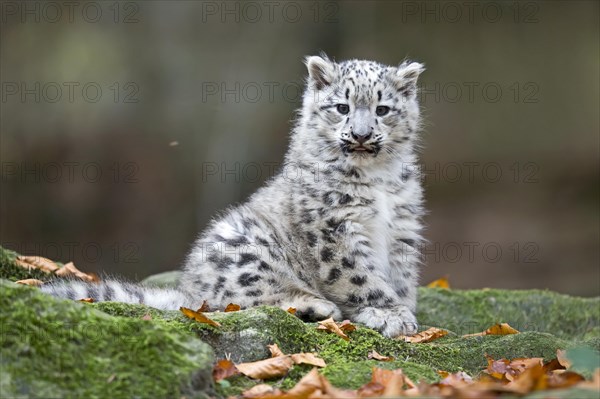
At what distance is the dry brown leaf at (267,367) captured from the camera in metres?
5.53

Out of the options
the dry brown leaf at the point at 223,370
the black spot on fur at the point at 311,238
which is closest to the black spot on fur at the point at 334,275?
the black spot on fur at the point at 311,238

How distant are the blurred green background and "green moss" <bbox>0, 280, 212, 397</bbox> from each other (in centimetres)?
1174

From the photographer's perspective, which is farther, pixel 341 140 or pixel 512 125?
pixel 512 125

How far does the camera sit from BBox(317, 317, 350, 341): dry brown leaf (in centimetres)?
672

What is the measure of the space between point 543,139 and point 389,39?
3931 mm

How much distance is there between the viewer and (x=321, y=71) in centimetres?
890

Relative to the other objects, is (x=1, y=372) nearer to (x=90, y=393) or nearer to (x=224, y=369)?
(x=90, y=393)

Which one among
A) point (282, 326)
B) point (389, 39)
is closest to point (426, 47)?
point (389, 39)

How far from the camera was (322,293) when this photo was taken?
8.07m

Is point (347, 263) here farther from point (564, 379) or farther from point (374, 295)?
point (564, 379)

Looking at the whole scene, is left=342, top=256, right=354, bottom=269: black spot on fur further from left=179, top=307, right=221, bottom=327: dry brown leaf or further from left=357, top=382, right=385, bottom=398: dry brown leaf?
left=357, top=382, right=385, bottom=398: dry brown leaf

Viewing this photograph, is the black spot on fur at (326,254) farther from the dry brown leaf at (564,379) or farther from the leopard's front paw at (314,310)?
the dry brown leaf at (564,379)

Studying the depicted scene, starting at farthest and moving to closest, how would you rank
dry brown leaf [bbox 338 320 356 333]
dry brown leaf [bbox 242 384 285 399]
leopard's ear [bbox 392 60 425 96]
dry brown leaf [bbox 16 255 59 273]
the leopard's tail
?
1. dry brown leaf [bbox 16 255 59 273]
2. leopard's ear [bbox 392 60 425 96]
3. the leopard's tail
4. dry brown leaf [bbox 338 320 356 333]
5. dry brown leaf [bbox 242 384 285 399]
